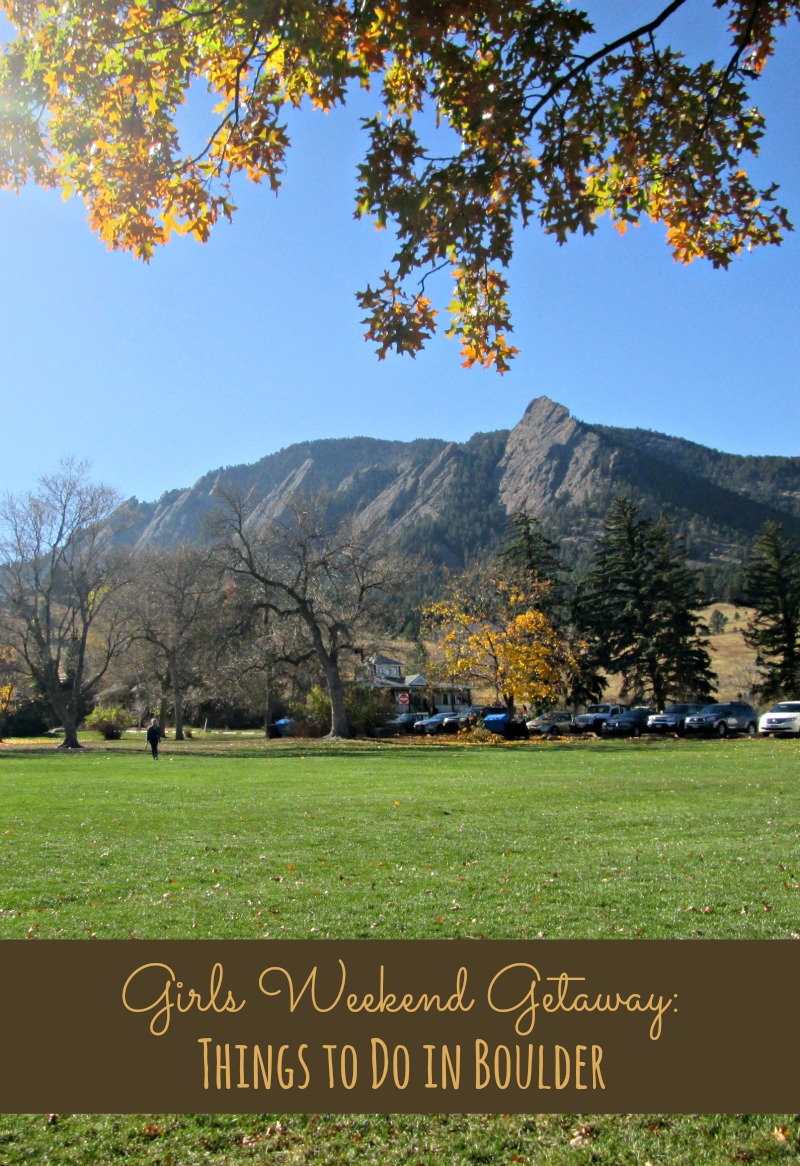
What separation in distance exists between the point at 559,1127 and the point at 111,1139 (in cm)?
226

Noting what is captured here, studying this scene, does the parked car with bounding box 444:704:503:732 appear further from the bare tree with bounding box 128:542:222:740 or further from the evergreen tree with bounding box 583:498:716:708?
the bare tree with bounding box 128:542:222:740

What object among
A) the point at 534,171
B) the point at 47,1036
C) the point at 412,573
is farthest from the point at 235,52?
the point at 412,573

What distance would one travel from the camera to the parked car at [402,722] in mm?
49766

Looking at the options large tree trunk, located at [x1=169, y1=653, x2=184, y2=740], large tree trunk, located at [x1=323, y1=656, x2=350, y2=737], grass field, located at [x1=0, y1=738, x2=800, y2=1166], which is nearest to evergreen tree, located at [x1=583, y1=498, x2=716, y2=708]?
large tree trunk, located at [x1=323, y1=656, x2=350, y2=737]

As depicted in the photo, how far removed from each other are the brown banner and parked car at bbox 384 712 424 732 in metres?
44.4

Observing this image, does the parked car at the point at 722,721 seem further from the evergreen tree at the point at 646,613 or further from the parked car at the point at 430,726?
the parked car at the point at 430,726

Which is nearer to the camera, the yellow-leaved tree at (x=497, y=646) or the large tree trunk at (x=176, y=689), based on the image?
the yellow-leaved tree at (x=497, y=646)

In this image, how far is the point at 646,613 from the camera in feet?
190

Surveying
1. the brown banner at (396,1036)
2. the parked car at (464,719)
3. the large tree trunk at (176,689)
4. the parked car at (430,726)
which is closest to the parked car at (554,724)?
the parked car at (464,719)

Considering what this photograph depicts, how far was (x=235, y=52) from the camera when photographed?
589 cm

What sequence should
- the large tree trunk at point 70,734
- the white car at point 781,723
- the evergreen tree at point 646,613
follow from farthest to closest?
the evergreen tree at point 646,613
the large tree trunk at point 70,734
the white car at point 781,723

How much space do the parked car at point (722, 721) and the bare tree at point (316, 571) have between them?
58.2ft

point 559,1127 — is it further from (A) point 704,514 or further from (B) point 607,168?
(A) point 704,514

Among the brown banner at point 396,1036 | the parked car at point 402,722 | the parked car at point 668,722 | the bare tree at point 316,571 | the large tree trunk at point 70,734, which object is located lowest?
the parked car at point 402,722
